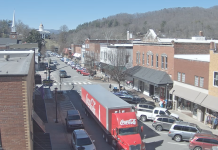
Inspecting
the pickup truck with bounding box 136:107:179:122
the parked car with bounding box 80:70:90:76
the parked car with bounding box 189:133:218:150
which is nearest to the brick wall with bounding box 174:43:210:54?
the pickup truck with bounding box 136:107:179:122

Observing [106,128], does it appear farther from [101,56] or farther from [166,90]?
[101,56]

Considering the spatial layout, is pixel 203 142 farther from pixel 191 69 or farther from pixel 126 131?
pixel 191 69

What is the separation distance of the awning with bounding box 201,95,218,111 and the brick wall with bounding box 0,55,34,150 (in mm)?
18491

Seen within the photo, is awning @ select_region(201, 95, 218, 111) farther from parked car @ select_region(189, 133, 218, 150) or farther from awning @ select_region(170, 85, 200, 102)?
parked car @ select_region(189, 133, 218, 150)

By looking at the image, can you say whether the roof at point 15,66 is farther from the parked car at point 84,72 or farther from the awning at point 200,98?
the parked car at point 84,72

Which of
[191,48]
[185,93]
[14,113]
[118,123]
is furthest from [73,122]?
[191,48]

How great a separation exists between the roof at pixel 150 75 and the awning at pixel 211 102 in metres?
7.91

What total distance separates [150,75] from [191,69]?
9.22m

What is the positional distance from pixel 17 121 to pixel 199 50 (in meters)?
29.3

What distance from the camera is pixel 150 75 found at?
37.7m

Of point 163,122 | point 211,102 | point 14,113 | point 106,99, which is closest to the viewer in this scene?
point 14,113

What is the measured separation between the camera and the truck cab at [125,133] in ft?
53.7

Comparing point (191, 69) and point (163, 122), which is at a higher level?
point (191, 69)

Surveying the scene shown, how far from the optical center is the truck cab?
16.4 m
